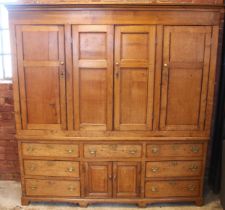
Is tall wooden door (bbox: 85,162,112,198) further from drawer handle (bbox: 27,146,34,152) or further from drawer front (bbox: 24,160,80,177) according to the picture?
drawer handle (bbox: 27,146,34,152)

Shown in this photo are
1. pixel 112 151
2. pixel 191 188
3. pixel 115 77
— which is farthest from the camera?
pixel 191 188

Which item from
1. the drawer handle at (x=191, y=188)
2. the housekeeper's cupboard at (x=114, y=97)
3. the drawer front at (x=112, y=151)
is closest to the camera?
the housekeeper's cupboard at (x=114, y=97)

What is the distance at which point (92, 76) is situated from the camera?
2127 millimetres

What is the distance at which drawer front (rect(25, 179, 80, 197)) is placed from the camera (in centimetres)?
233

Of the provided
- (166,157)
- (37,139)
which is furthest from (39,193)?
(166,157)

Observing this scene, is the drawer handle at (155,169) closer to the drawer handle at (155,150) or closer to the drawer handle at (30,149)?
the drawer handle at (155,150)

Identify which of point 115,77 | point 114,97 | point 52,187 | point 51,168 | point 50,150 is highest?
point 115,77

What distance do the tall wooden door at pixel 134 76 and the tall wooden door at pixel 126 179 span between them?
0.36 meters

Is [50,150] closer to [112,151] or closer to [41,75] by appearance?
[112,151]

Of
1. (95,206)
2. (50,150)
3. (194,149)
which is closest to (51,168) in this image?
(50,150)

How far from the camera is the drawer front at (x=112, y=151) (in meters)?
2.25

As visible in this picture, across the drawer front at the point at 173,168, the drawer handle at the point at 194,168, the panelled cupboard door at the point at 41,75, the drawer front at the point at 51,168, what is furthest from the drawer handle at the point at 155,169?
the panelled cupboard door at the point at 41,75

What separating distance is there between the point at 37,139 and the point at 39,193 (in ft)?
1.80

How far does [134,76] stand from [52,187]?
129cm
